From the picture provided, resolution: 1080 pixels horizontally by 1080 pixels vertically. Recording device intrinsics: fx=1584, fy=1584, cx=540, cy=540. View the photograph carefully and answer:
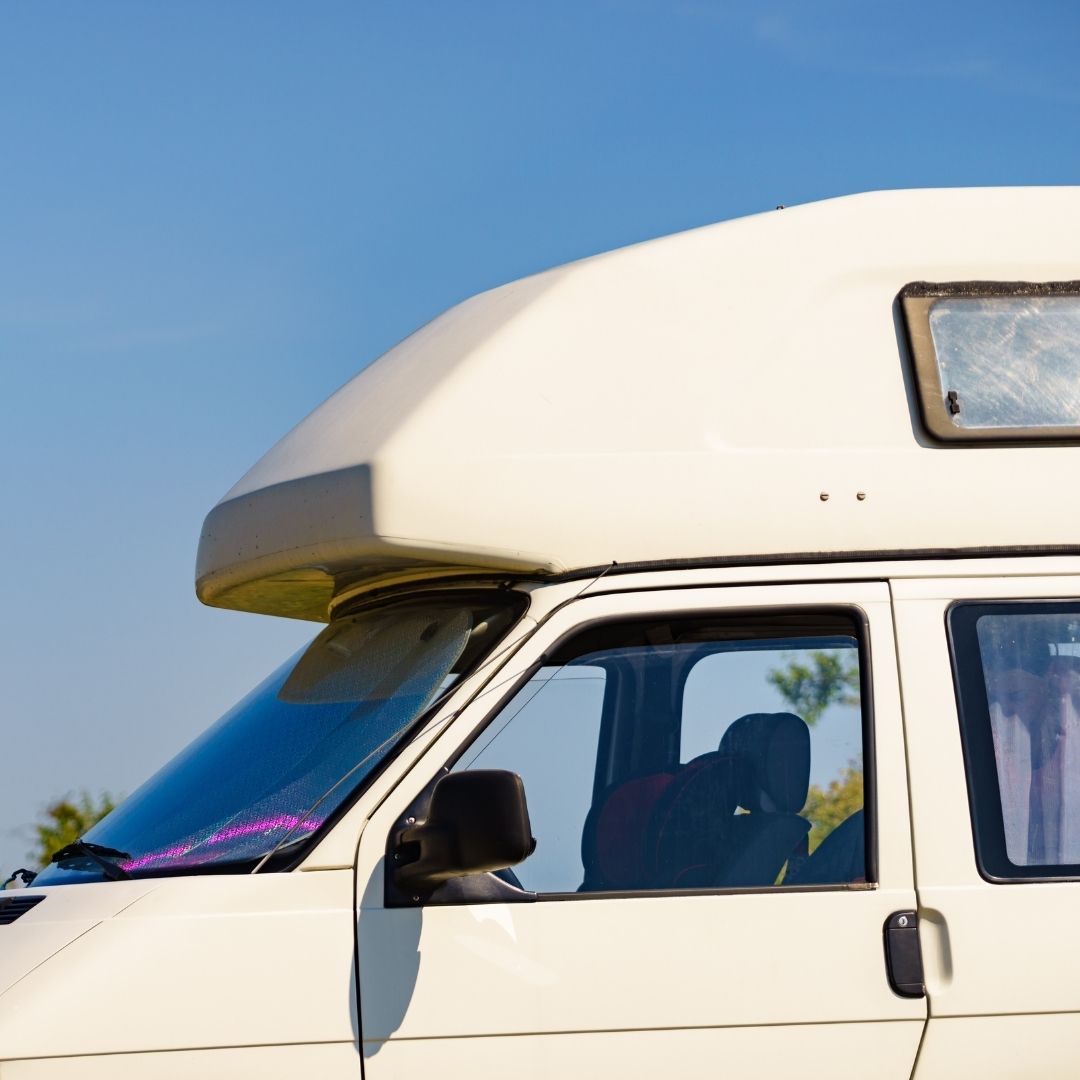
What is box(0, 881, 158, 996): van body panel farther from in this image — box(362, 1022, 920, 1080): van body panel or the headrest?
the headrest

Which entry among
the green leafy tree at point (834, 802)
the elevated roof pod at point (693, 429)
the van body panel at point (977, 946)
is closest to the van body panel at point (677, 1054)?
the van body panel at point (977, 946)

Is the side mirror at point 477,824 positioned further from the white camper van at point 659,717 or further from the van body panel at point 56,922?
the van body panel at point 56,922

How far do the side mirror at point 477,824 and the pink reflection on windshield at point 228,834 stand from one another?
1.08ft

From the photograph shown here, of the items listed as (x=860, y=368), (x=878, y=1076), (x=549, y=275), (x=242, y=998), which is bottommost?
(x=878, y=1076)

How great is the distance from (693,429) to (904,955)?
4.01ft

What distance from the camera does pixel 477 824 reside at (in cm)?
309

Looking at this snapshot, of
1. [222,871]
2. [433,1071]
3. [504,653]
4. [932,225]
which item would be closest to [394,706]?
[504,653]

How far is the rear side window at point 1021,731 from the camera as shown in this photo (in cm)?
342

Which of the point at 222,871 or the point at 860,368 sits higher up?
the point at 860,368

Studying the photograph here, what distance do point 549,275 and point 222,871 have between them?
164 centimetres

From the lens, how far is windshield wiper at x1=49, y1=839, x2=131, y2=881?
3475mm

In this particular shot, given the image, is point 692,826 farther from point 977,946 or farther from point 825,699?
point 977,946

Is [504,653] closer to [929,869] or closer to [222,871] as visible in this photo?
[222,871]

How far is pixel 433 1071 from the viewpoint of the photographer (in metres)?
3.17
